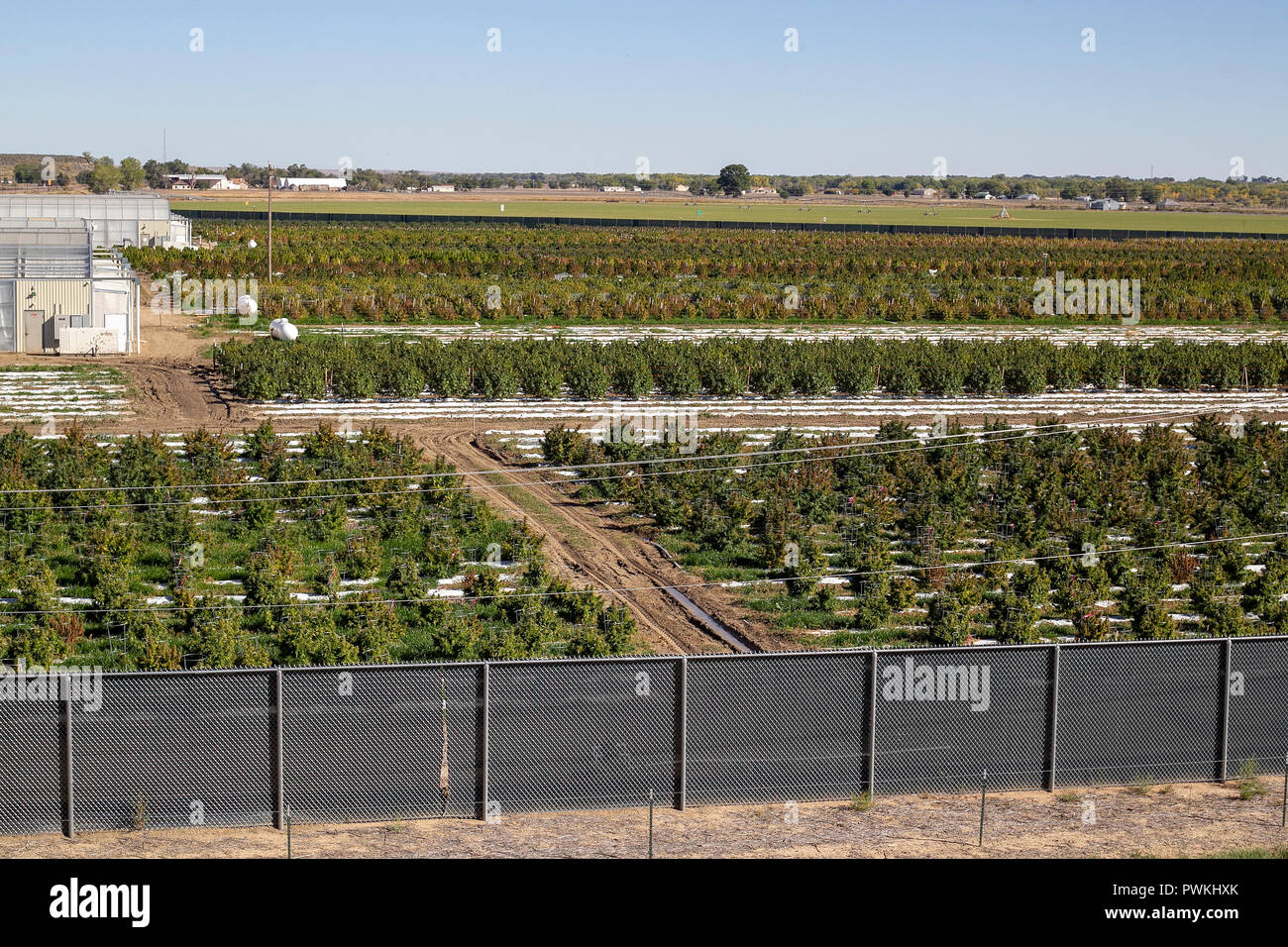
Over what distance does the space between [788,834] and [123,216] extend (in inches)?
3192

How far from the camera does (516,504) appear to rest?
93.3 ft

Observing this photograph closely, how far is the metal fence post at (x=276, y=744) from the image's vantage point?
1313 cm

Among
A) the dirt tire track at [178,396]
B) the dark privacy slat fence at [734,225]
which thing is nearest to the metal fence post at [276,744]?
the dirt tire track at [178,396]

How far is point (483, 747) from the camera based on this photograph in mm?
13602

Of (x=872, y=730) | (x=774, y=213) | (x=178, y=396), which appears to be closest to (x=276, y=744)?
(x=872, y=730)

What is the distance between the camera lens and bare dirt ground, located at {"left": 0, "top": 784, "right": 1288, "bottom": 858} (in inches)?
506

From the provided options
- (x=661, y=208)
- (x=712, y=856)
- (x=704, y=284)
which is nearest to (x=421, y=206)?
(x=661, y=208)

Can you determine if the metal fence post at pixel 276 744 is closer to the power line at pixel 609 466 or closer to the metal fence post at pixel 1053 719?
the metal fence post at pixel 1053 719

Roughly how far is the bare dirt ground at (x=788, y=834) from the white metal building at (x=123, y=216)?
2994 inches

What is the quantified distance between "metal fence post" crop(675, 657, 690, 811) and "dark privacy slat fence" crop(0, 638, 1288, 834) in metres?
0.02

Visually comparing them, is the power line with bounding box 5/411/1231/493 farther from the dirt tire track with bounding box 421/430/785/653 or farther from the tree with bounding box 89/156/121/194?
the tree with bounding box 89/156/121/194

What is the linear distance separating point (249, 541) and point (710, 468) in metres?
9.58

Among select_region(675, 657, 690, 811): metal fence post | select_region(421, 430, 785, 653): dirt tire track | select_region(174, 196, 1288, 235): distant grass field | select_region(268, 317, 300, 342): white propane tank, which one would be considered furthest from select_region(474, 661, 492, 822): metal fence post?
select_region(174, 196, 1288, 235): distant grass field
